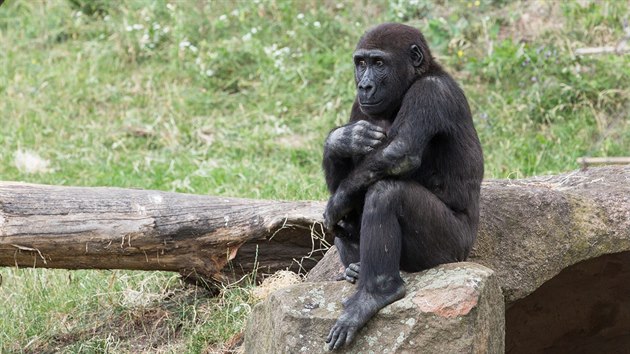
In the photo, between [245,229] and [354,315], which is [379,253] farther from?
[245,229]

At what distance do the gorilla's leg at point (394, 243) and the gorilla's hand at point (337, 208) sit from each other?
308 mm

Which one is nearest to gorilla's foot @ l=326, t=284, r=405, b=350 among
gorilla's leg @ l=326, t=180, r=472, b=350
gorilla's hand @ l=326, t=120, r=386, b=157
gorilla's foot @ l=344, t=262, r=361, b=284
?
gorilla's leg @ l=326, t=180, r=472, b=350

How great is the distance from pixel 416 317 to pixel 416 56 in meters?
1.33

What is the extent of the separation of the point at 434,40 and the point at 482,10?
66 centimetres

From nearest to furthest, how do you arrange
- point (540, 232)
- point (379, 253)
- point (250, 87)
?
point (379, 253) < point (540, 232) < point (250, 87)

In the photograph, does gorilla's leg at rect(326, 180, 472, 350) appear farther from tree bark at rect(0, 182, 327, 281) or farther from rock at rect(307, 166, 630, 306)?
tree bark at rect(0, 182, 327, 281)

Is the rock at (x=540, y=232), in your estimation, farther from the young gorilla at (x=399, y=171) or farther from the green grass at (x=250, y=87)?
the green grass at (x=250, y=87)

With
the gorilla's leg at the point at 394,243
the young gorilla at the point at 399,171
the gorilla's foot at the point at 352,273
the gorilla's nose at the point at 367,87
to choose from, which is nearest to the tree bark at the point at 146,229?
the young gorilla at the point at 399,171

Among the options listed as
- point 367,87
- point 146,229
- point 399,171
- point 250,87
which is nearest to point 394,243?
point 399,171

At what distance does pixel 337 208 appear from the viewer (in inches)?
171

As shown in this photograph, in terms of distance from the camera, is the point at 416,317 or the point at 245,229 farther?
the point at 245,229

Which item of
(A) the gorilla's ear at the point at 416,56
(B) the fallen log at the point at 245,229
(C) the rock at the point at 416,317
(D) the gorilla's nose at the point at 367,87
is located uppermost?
(A) the gorilla's ear at the point at 416,56

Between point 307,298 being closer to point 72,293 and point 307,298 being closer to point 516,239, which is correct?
point 516,239

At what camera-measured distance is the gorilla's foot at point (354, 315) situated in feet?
12.1
